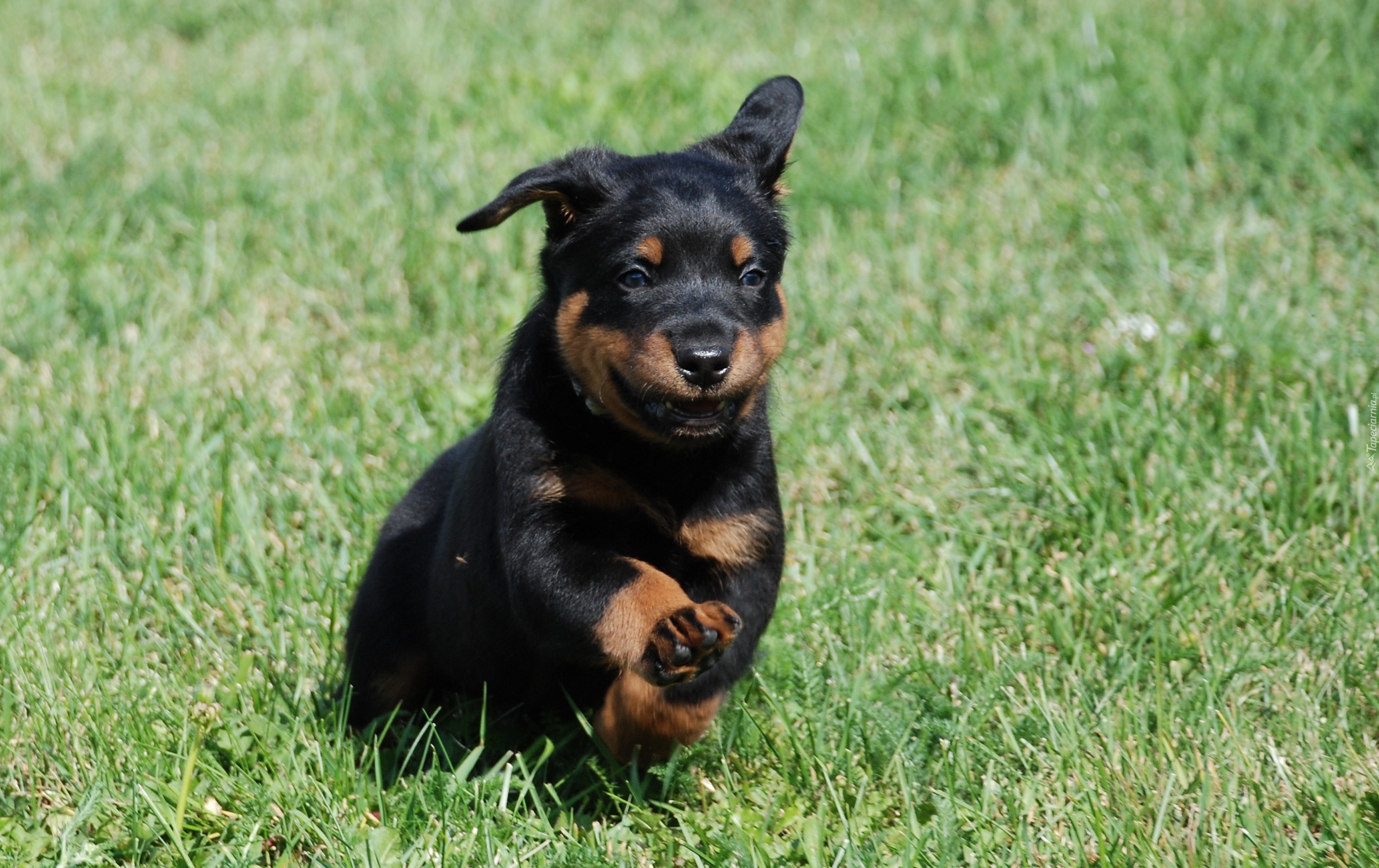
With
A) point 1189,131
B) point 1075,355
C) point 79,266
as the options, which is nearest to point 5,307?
point 79,266

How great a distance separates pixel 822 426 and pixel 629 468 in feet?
5.62

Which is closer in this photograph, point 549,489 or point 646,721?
point 549,489

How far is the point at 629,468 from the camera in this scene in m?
3.02

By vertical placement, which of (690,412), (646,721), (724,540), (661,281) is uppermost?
(661,281)

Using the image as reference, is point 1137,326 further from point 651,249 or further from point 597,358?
point 597,358

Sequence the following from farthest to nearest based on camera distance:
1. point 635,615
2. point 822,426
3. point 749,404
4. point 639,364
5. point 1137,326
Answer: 1. point 1137,326
2. point 822,426
3. point 749,404
4. point 639,364
5. point 635,615

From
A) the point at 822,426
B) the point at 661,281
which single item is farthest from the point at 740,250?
the point at 822,426

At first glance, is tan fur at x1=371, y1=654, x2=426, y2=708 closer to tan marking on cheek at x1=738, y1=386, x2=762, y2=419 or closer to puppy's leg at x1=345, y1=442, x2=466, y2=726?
puppy's leg at x1=345, y1=442, x2=466, y2=726

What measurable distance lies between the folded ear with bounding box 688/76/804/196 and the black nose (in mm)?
759

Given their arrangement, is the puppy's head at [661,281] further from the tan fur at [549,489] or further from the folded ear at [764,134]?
the tan fur at [549,489]

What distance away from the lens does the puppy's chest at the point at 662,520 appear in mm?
2945

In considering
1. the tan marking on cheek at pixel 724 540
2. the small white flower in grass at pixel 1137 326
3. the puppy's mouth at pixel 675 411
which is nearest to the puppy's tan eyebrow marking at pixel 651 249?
the puppy's mouth at pixel 675 411

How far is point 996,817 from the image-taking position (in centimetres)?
291

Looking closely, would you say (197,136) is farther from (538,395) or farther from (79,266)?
(538,395)
